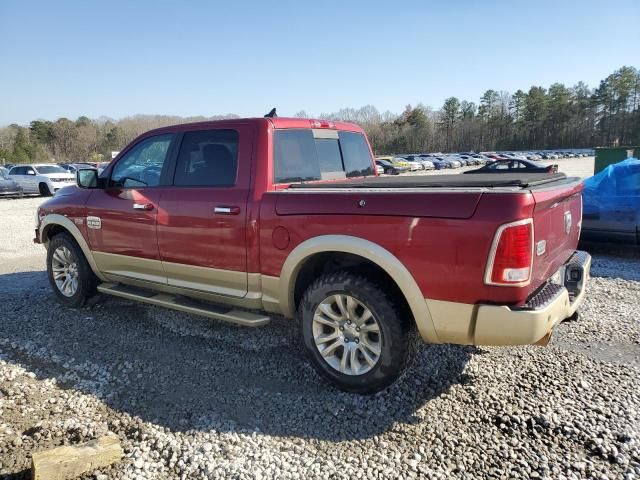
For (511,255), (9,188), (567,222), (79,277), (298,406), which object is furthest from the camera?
(9,188)

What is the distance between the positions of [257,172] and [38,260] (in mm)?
6505

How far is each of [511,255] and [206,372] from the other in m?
2.48

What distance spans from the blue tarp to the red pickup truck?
4134 mm

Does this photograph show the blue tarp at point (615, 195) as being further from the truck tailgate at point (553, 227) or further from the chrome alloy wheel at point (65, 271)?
the chrome alloy wheel at point (65, 271)

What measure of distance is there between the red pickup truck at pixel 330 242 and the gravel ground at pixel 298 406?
0.38m

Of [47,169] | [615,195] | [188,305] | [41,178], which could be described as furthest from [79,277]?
[47,169]

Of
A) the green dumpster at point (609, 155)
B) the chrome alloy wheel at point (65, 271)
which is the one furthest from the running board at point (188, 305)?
the green dumpster at point (609, 155)

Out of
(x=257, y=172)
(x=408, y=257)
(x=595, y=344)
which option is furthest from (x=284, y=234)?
(x=595, y=344)

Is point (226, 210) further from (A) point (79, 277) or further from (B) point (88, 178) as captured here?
(A) point (79, 277)

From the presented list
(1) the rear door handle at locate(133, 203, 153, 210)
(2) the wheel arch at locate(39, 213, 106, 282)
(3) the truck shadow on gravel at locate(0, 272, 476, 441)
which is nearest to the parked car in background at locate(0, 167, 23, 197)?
(2) the wheel arch at locate(39, 213, 106, 282)

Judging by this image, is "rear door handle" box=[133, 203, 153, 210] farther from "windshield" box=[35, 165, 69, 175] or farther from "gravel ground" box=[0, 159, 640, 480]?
"windshield" box=[35, 165, 69, 175]

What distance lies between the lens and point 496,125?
102 metres

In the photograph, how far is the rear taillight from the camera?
2.63 m

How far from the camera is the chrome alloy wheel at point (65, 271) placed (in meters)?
5.35
